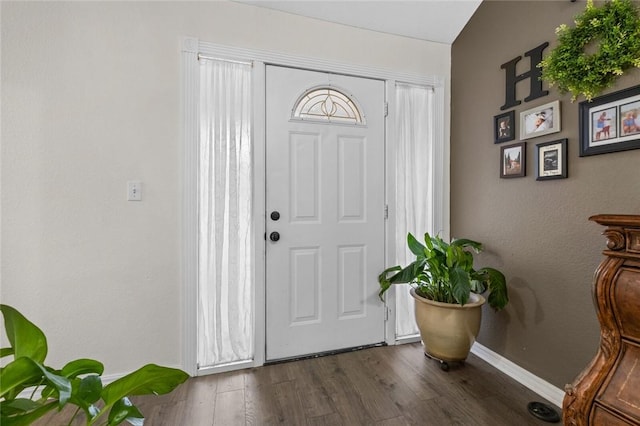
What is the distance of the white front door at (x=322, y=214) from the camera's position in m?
2.15

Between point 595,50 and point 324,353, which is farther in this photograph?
point 324,353

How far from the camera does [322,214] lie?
2.26 m

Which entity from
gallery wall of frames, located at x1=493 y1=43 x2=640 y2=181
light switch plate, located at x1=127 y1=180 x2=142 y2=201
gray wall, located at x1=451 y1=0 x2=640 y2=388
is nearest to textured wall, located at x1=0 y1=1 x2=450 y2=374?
light switch plate, located at x1=127 y1=180 x2=142 y2=201

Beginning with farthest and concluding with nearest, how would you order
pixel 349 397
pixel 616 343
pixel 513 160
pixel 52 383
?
pixel 513 160 → pixel 349 397 → pixel 616 343 → pixel 52 383

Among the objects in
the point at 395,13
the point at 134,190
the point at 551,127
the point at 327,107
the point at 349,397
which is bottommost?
the point at 349,397

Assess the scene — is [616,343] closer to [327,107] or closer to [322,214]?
[322,214]

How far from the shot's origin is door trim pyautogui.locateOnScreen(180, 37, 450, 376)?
1942 millimetres

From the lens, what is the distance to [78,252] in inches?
70.6

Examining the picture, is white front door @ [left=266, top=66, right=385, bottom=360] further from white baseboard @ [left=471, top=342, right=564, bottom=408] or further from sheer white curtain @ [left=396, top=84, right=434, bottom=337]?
white baseboard @ [left=471, top=342, right=564, bottom=408]

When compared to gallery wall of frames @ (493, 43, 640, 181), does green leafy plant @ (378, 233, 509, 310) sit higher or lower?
lower

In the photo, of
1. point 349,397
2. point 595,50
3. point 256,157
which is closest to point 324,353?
point 349,397

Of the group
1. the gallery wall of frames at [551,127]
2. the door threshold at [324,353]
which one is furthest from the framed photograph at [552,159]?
the door threshold at [324,353]

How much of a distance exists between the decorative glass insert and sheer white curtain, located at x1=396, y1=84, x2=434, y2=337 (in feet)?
1.30

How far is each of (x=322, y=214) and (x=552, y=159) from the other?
144 centimetres
